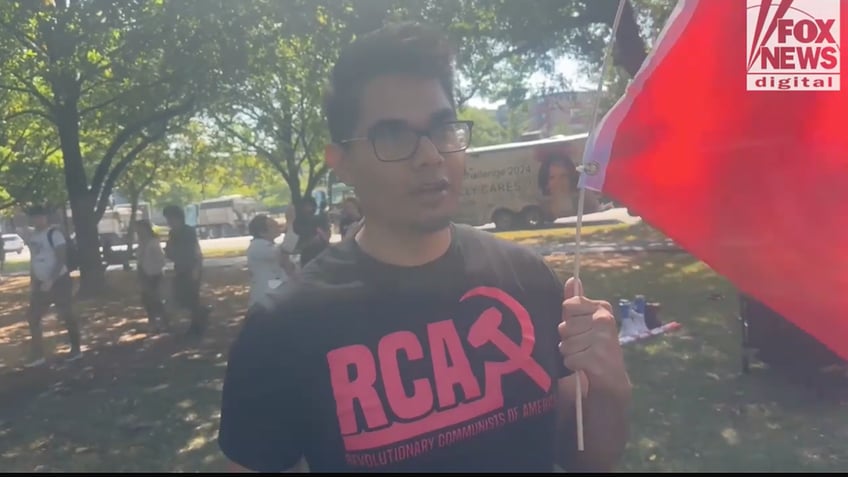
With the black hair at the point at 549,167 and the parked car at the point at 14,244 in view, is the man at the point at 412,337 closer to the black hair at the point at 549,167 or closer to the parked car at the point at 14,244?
the black hair at the point at 549,167

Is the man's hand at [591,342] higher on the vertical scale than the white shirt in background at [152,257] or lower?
higher

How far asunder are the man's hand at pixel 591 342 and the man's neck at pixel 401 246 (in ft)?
0.96

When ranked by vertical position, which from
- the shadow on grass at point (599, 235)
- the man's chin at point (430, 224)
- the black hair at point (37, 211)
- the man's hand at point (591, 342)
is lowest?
the shadow on grass at point (599, 235)

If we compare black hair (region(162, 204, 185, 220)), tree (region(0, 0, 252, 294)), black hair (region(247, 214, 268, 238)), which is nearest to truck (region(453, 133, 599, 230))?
tree (region(0, 0, 252, 294))

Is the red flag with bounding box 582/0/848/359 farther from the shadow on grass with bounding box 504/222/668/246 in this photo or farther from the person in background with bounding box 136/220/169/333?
the shadow on grass with bounding box 504/222/668/246

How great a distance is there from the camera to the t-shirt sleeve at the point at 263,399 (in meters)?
1.69

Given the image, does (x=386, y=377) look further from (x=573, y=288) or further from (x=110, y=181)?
(x=110, y=181)

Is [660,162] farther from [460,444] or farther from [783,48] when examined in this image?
[460,444]

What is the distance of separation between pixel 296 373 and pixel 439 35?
2.55ft

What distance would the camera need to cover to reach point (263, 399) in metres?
1.70

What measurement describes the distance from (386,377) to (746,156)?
110cm

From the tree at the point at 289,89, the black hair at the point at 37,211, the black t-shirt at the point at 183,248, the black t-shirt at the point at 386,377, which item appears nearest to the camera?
the black t-shirt at the point at 386,377

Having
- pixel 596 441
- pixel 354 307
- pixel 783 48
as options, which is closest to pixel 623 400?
pixel 596 441

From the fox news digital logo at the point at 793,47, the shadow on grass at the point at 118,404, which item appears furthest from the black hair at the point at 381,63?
the shadow on grass at the point at 118,404
